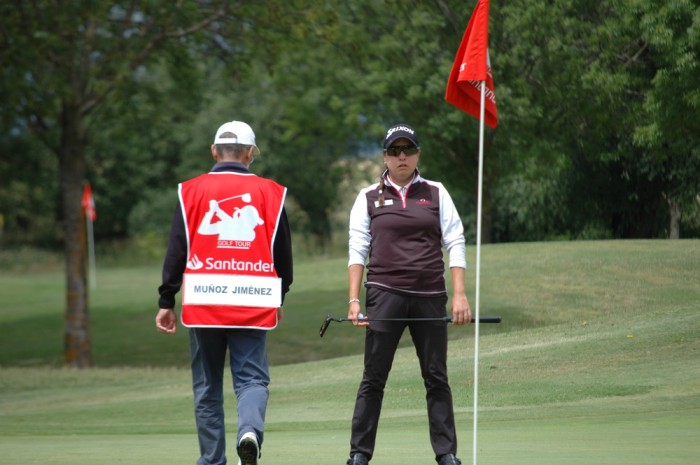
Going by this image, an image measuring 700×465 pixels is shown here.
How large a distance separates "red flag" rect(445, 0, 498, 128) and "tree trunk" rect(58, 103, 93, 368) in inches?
576

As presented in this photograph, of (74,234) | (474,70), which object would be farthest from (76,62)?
(474,70)

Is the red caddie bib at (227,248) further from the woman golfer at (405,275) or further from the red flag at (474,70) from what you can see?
the red flag at (474,70)

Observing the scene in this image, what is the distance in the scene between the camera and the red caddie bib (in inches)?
253

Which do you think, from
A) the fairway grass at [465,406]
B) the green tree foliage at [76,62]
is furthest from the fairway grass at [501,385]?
the green tree foliage at [76,62]

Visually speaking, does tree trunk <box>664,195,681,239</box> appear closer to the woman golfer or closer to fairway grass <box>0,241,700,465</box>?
fairway grass <box>0,241,700,465</box>

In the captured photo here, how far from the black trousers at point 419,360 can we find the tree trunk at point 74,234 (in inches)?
629

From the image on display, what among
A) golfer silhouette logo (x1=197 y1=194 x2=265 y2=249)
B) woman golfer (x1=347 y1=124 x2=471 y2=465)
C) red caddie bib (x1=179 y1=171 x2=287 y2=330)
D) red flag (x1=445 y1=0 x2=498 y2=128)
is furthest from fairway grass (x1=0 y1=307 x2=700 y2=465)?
red flag (x1=445 y1=0 x2=498 y2=128)

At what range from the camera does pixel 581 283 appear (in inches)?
777

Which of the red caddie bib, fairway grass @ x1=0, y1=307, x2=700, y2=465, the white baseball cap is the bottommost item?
fairway grass @ x1=0, y1=307, x2=700, y2=465

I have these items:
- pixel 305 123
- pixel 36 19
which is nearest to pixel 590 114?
pixel 36 19

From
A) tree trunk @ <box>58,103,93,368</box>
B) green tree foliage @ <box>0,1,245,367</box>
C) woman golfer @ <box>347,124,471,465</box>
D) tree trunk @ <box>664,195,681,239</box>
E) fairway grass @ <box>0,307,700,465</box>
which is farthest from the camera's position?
tree trunk @ <box>58,103,93,368</box>

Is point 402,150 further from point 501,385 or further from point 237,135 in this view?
point 501,385

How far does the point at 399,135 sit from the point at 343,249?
37.6 metres

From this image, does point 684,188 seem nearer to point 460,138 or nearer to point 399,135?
point 460,138
